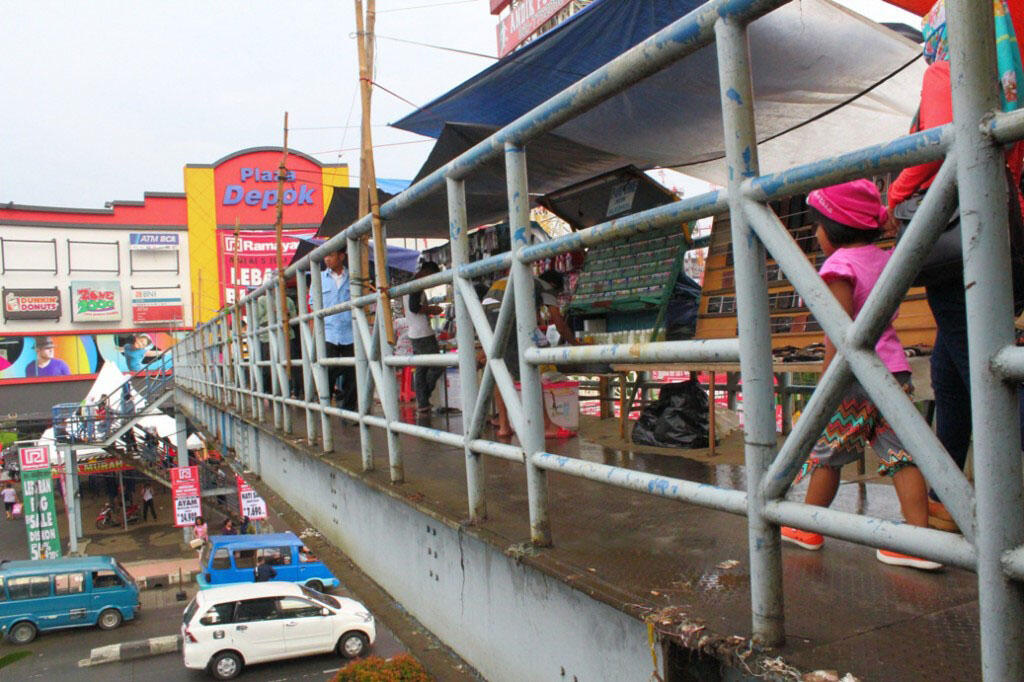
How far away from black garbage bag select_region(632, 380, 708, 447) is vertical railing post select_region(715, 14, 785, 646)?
10.2 feet

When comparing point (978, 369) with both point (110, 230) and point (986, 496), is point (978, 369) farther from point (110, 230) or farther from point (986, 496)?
point (110, 230)

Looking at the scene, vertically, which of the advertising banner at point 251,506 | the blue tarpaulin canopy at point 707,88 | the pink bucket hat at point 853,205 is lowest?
Answer: the advertising banner at point 251,506

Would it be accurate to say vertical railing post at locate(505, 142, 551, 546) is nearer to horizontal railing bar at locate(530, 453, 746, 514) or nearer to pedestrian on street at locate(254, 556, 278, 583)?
horizontal railing bar at locate(530, 453, 746, 514)

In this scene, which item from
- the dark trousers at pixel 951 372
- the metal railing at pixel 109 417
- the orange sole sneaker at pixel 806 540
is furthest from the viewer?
the metal railing at pixel 109 417

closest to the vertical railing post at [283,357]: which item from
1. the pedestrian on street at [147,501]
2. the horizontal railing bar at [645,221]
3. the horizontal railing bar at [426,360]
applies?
the horizontal railing bar at [426,360]

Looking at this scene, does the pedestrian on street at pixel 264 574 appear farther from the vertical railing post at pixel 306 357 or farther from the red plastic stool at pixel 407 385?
the vertical railing post at pixel 306 357

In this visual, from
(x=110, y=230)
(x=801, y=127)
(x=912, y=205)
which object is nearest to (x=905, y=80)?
(x=801, y=127)

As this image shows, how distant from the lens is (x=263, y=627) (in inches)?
572

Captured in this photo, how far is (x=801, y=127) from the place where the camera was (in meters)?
6.61

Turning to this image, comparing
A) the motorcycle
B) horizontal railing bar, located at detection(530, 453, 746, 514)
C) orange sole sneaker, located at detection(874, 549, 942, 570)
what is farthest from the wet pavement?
the motorcycle

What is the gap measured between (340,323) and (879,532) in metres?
5.88

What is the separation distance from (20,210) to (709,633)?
39134 mm

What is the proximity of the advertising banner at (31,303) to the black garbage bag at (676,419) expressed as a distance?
35781 millimetres

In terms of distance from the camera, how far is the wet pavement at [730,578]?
157cm
